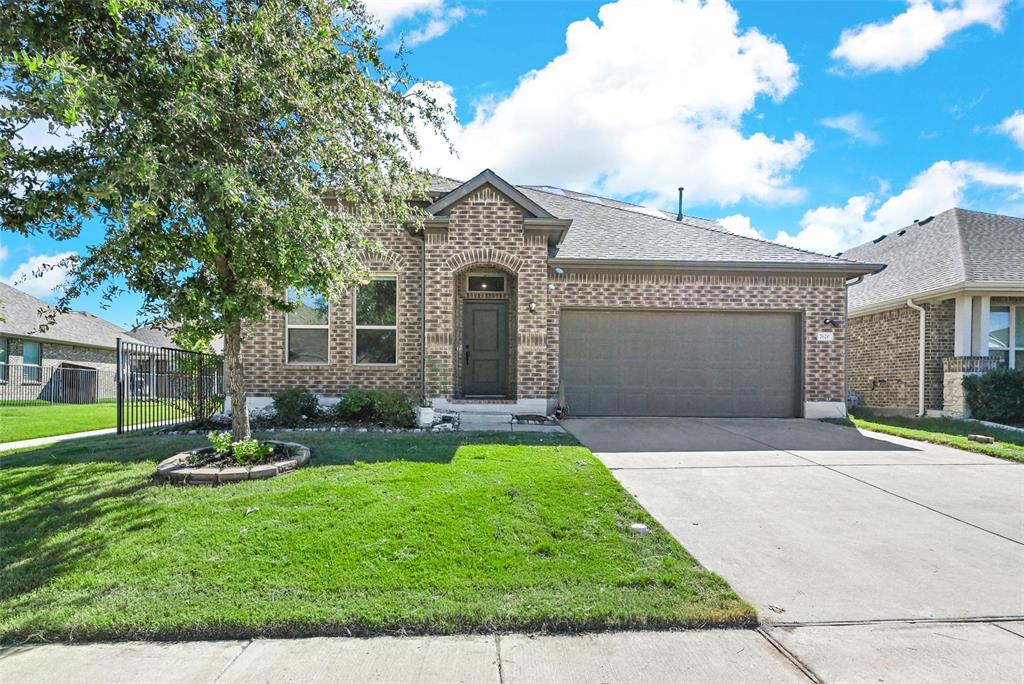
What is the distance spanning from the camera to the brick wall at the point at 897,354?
38.2ft

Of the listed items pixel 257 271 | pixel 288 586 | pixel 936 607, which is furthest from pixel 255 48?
pixel 936 607

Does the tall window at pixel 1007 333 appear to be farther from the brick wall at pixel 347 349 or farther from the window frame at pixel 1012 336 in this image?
the brick wall at pixel 347 349

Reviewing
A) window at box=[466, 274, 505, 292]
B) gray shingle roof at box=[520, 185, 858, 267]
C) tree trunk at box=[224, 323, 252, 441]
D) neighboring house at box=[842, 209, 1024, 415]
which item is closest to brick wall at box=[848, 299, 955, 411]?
neighboring house at box=[842, 209, 1024, 415]

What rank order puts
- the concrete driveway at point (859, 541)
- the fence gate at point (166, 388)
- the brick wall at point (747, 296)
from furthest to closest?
the brick wall at point (747, 296)
the fence gate at point (166, 388)
the concrete driveway at point (859, 541)

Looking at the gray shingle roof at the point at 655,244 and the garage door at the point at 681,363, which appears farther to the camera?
the garage door at the point at 681,363

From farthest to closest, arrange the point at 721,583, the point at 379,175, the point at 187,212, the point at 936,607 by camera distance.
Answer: the point at 379,175, the point at 187,212, the point at 721,583, the point at 936,607

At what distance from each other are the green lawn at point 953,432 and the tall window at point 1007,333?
7.76 feet

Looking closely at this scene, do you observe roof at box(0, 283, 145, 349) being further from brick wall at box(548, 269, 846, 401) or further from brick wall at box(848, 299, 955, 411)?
brick wall at box(848, 299, 955, 411)

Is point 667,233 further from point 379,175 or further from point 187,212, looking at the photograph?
point 187,212

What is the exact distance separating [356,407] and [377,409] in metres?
0.35

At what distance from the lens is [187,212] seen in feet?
15.0

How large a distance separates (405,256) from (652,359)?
5575 mm

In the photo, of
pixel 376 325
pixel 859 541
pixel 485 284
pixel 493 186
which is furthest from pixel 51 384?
pixel 859 541

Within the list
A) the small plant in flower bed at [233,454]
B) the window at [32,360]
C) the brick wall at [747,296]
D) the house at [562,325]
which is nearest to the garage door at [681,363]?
the house at [562,325]
